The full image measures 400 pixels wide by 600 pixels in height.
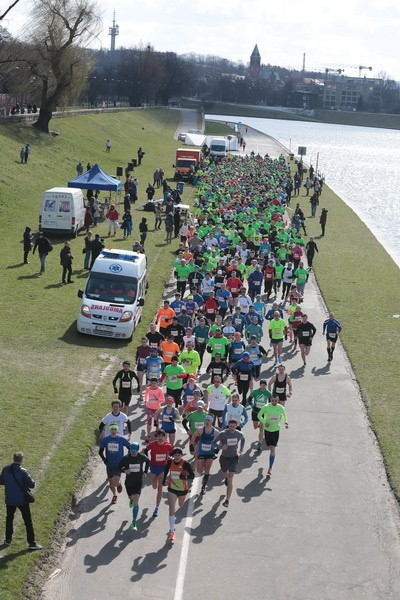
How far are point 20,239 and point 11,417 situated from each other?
20.4 m

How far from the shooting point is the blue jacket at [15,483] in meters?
12.1

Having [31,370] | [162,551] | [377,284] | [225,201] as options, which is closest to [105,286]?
[31,370]

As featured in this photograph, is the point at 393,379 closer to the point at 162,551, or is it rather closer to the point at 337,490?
the point at 337,490

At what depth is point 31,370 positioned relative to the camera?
20000 millimetres

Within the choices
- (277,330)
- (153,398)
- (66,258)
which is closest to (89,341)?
(277,330)

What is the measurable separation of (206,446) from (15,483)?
3.50 m

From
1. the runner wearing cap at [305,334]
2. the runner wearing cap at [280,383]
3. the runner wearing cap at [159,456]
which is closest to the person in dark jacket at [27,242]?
the runner wearing cap at [305,334]

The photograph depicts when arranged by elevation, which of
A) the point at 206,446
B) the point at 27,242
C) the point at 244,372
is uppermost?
the point at 27,242

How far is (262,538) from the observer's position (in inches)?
518

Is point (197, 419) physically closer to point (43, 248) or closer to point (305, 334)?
point (305, 334)

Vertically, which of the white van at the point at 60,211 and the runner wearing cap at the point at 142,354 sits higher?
the white van at the point at 60,211

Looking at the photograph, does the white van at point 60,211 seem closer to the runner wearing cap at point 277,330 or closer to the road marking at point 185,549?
the runner wearing cap at point 277,330

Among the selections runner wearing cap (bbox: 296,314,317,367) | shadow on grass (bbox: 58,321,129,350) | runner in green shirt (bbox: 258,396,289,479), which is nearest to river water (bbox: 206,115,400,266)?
runner wearing cap (bbox: 296,314,317,367)

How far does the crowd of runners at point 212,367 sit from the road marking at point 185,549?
0.17 metres
